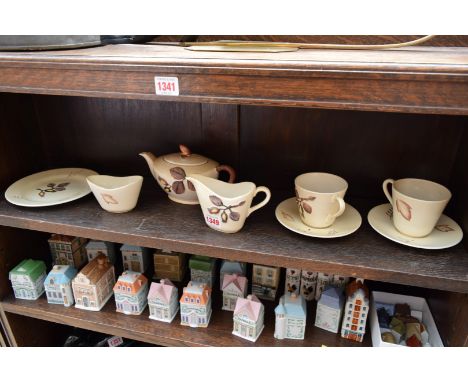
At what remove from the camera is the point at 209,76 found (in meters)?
0.63

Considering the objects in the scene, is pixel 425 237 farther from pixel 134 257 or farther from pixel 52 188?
pixel 52 188

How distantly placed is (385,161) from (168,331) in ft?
2.18

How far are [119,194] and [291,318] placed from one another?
0.48 meters

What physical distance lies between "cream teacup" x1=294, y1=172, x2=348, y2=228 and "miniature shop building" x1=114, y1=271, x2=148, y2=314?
0.45 metres

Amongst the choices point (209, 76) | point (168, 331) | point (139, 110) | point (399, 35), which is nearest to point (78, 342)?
point (168, 331)

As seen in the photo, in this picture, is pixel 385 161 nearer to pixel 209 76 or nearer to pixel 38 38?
pixel 209 76

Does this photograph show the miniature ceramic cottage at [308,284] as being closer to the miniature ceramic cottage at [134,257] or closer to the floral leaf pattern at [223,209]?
the floral leaf pattern at [223,209]

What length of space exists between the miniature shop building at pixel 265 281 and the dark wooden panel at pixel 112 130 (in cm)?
36

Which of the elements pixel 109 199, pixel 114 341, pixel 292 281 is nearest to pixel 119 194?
pixel 109 199

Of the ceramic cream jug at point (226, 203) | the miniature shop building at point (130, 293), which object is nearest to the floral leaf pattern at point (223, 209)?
the ceramic cream jug at point (226, 203)

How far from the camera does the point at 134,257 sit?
1.06m

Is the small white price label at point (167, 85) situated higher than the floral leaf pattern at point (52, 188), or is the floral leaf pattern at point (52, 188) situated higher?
the small white price label at point (167, 85)

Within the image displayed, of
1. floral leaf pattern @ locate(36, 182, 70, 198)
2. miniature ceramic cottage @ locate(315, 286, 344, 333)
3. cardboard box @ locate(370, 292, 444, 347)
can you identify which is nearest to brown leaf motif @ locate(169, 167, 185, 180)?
floral leaf pattern @ locate(36, 182, 70, 198)

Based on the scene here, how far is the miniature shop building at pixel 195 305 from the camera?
905mm
